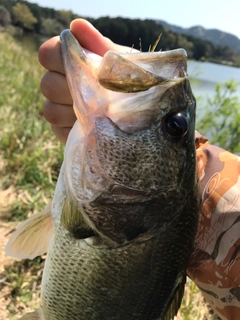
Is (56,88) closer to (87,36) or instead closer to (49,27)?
(87,36)

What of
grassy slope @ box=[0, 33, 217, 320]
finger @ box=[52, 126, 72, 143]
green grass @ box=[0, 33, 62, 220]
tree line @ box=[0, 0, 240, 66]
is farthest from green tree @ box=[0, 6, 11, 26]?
finger @ box=[52, 126, 72, 143]

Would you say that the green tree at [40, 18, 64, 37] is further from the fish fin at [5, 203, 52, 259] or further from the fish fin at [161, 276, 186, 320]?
the fish fin at [161, 276, 186, 320]

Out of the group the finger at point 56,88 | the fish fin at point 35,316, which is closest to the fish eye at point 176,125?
the finger at point 56,88

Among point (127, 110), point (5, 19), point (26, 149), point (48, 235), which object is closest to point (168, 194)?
point (127, 110)

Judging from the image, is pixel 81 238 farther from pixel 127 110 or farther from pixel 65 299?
pixel 127 110

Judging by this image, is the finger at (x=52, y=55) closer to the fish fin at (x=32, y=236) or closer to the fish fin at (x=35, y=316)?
the fish fin at (x=32, y=236)

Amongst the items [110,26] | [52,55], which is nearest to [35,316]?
[52,55]
